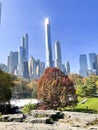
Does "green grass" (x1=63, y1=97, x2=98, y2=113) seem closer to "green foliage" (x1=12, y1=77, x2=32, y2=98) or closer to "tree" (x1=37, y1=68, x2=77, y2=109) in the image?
"tree" (x1=37, y1=68, x2=77, y2=109)

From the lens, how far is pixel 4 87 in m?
38.8

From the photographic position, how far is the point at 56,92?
107ft

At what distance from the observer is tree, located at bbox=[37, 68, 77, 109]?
32469mm

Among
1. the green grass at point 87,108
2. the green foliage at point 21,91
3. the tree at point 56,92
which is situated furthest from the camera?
the green foliage at point 21,91

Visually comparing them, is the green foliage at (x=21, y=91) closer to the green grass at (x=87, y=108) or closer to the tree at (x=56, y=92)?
the green grass at (x=87, y=108)

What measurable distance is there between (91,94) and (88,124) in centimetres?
5648

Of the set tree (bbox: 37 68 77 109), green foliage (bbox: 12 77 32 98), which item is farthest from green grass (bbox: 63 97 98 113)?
green foliage (bbox: 12 77 32 98)

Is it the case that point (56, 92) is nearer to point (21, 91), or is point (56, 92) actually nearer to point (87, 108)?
point (87, 108)

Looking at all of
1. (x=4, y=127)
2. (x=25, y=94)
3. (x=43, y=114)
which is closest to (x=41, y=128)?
(x=4, y=127)

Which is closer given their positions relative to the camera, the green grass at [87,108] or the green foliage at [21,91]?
the green grass at [87,108]

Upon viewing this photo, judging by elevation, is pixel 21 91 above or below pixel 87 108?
above

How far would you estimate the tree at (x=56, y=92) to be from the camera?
32469 millimetres

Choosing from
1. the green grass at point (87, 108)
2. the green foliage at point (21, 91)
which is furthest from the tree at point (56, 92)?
the green foliage at point (21, 91)

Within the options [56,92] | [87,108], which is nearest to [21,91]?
[87,108]
